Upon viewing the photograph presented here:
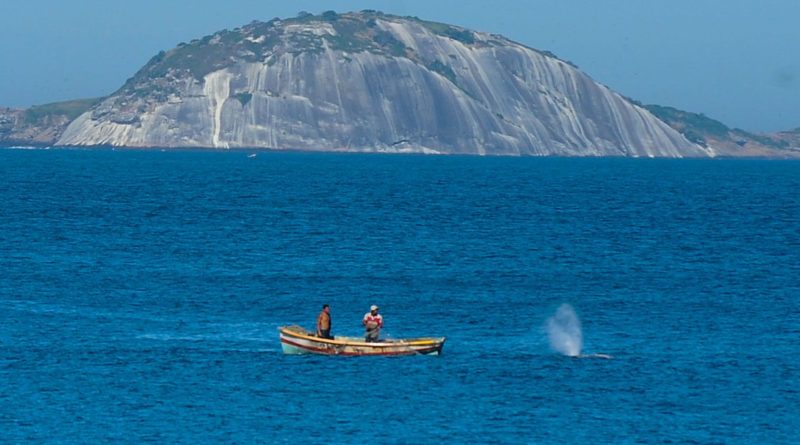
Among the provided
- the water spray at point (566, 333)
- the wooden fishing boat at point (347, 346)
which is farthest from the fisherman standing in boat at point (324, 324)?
the water spray at point (566, 333)

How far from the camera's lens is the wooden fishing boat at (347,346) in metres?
50.0

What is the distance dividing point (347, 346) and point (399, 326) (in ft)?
22.2

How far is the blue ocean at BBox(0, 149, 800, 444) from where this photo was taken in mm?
40312

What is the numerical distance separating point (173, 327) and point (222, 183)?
377 ft

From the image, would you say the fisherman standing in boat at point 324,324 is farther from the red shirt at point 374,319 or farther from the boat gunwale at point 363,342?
the red shirt at point 374,319

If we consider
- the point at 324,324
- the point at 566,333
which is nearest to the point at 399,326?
the point at 566,333

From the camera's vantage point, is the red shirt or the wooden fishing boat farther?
the red shirt

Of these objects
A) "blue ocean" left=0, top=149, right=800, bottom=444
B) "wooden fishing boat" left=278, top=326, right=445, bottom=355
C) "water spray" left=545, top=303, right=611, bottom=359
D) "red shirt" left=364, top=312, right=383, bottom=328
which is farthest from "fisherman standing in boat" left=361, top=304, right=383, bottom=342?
"water spray" left=545, top=303, right=611, bottom=359

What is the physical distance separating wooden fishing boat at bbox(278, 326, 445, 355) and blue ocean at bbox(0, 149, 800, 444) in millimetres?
500

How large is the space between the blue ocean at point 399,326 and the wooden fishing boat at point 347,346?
50 centimetres

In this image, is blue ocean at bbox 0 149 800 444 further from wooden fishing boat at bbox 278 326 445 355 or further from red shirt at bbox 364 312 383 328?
red shirt at bbox 364 312 383 328

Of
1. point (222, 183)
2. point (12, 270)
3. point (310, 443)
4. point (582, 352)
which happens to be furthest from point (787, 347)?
point (222, 183)

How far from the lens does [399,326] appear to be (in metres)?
57.0

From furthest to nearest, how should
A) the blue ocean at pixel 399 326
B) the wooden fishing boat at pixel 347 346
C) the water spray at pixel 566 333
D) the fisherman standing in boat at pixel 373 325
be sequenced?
1. the water spray at pixel 566 333
2. the fisherman standing in boat at pixel 373 325
3. the wooden fishing boat at pixel 347 346
4. the blue ocean at pixel 399 326
